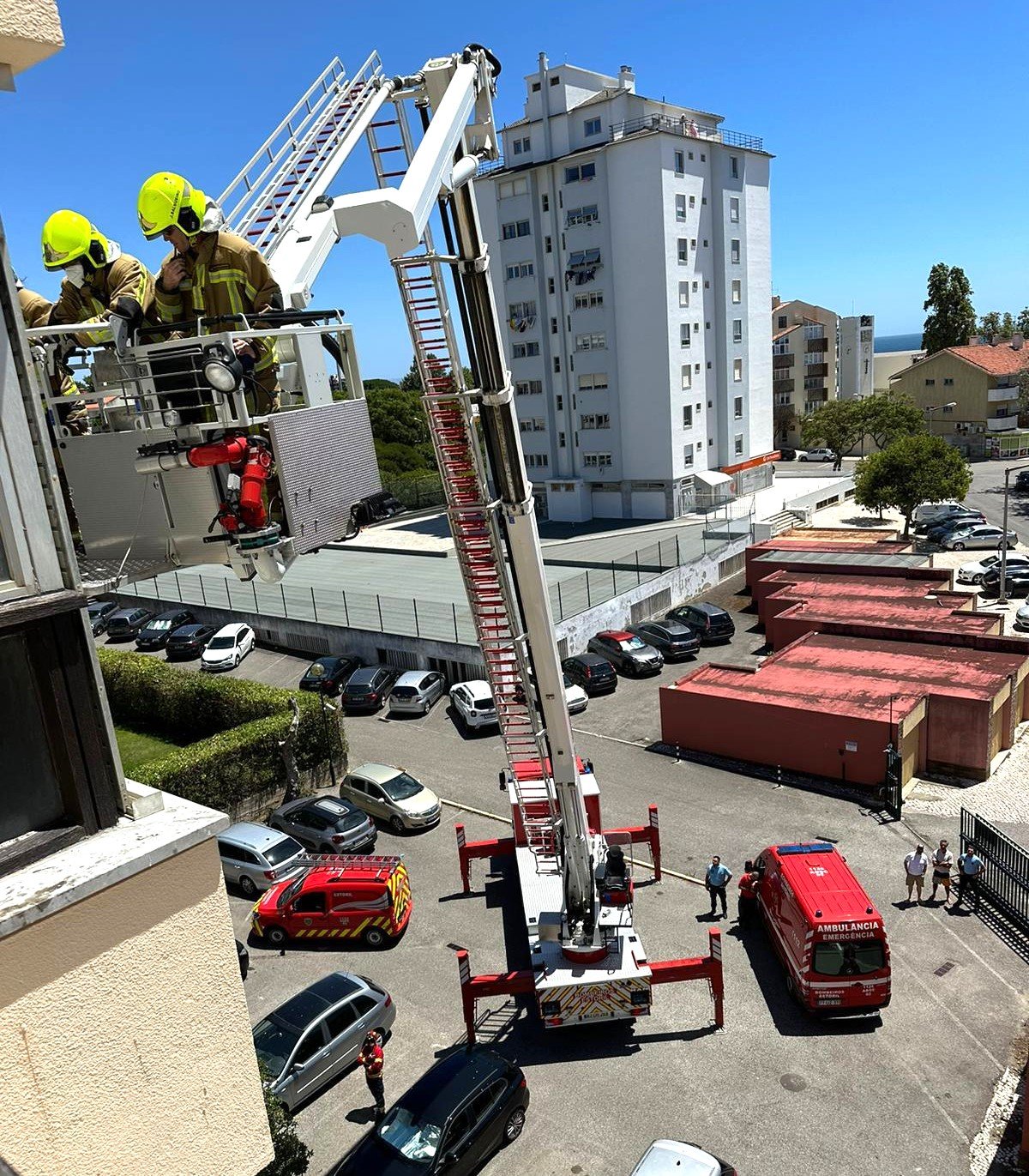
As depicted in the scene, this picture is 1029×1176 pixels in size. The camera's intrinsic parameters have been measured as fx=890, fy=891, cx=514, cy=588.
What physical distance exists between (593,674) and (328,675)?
29.5 feet

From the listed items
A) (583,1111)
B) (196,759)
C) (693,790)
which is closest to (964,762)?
(693,790)

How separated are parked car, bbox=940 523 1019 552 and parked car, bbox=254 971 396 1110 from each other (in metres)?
36.9

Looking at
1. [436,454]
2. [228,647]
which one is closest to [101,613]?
[228,647]

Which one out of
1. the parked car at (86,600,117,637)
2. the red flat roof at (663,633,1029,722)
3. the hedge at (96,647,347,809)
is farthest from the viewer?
the parked car at (86,600,117,637)

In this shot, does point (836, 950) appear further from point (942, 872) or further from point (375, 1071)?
point (375, 1071)

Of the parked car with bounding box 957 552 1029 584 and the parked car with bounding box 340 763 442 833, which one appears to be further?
the parked car with bounding box 957 552 1029 584

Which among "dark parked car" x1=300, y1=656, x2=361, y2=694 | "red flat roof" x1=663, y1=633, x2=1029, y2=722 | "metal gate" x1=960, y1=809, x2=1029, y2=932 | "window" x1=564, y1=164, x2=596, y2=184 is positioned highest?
"window" x1=564, y1=164, x2=596, y2=184

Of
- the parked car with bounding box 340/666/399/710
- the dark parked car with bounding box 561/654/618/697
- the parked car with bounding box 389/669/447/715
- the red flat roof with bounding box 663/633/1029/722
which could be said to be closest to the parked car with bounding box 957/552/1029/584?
the red flat roof with bounding box 663/633/1029/722

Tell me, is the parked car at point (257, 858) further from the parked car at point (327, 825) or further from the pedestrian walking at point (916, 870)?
the pedestrian walking at point (916, 870)

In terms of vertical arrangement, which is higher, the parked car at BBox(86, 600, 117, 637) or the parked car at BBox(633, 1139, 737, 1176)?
the parked car at BBox(86, 600, 117, 637)

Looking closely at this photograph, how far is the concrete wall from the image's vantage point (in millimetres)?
3289

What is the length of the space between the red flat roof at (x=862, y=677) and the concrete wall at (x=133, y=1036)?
1818cm

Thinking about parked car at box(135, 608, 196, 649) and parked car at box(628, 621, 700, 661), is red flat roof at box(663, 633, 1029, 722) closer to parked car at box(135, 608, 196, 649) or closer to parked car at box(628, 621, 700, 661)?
parked car at box(628, 621, 700, 661)

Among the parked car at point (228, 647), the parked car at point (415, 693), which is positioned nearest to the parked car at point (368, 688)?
the parked car at point (415, 693)
